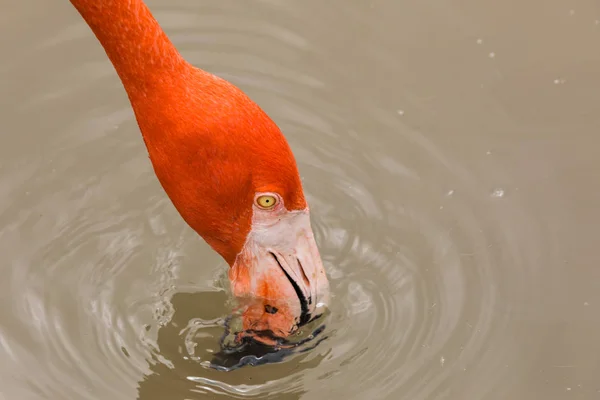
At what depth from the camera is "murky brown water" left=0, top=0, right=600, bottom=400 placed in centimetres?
385

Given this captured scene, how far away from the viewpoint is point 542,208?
14.3 ft

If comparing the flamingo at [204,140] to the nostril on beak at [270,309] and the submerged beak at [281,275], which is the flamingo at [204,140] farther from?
the nostril on beak at [270,309]

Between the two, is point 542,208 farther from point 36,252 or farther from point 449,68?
point 36,252

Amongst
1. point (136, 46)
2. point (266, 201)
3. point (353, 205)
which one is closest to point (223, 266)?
point (353, 205)

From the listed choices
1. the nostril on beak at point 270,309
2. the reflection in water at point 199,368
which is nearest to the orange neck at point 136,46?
the nostril on beak at point 270,309

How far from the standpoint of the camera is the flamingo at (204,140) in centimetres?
302

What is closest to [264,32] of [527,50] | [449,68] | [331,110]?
[331,110]


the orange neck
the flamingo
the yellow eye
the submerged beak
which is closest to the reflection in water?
the submerged beak

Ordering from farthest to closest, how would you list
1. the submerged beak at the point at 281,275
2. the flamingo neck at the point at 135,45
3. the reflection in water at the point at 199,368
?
the reflection in water at the point at 199,368, the submerged beak at the point at 281,275, the flamingo neck at the point at 135,45

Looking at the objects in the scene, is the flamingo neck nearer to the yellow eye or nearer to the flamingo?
the flamingo

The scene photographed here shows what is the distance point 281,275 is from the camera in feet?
11.5

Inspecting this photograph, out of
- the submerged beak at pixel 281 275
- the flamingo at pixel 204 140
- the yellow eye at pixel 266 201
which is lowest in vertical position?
the submerged beak at pixel 281 275

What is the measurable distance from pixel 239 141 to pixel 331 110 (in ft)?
5.78

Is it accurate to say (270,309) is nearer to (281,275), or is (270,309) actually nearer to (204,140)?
(281,275)
